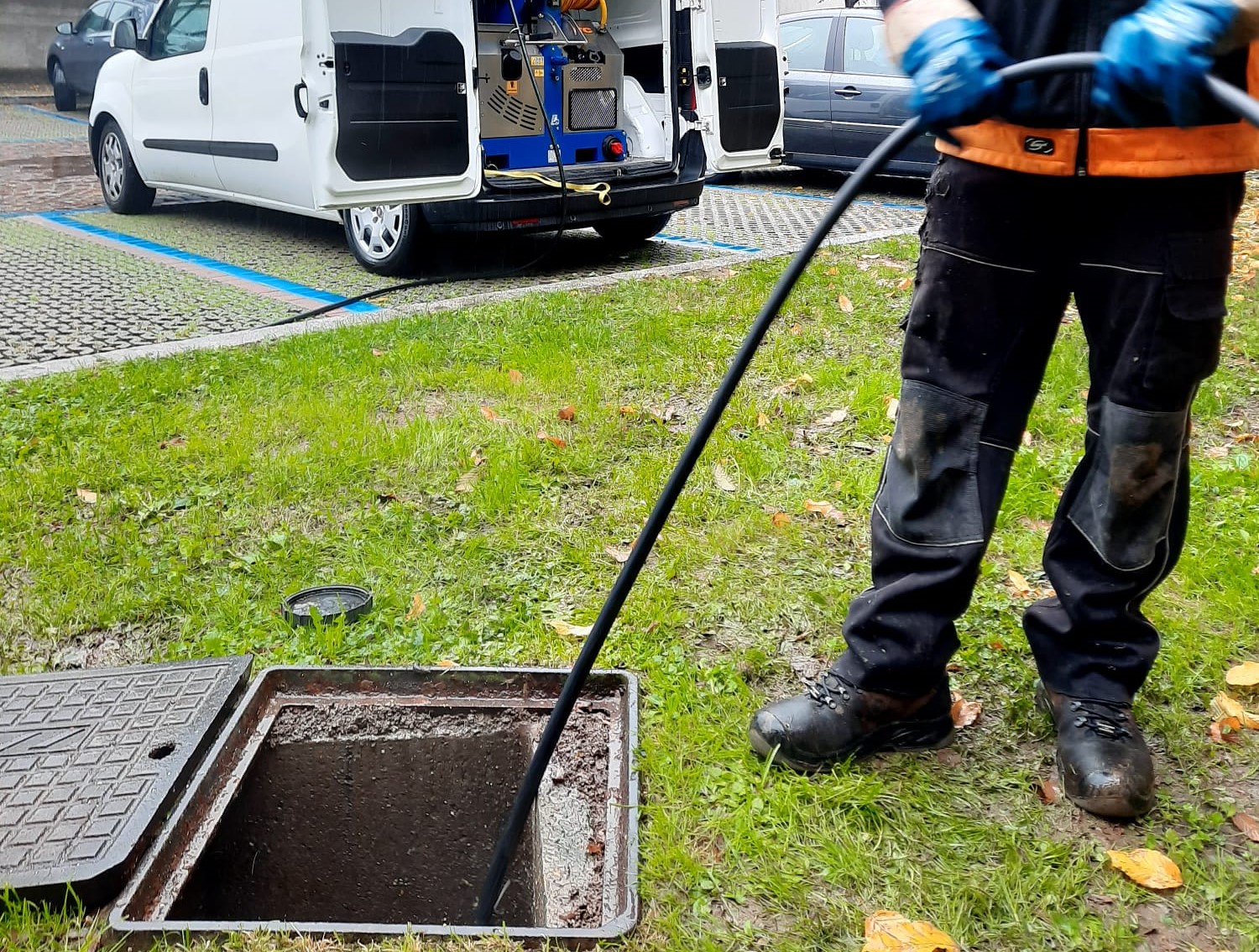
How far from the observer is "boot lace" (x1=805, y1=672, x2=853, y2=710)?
2184 mm

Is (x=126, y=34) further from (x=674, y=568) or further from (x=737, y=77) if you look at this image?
(x=674, y=568)

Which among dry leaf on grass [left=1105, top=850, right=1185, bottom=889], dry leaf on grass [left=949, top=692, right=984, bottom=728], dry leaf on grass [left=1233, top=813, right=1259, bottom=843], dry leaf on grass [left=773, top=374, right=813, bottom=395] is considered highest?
dry leaf on grass [left=773, top=374, right=813, bottom=395]

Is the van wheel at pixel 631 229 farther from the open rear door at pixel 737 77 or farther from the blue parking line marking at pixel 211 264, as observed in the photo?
the blue parking line marking at pixel 211 264

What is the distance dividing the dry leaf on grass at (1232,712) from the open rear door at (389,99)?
4.68m

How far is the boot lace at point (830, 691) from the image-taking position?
218cm

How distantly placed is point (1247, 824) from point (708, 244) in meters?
6.37

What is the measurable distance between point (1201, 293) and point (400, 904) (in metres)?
2.05

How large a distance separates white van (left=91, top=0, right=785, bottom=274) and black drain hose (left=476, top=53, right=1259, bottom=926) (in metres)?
4.35

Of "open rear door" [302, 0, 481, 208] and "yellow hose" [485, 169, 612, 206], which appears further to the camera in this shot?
"yellow hose" [485, 169, 612, 206]

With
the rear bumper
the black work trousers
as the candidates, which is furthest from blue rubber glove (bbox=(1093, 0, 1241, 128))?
the rear bumper

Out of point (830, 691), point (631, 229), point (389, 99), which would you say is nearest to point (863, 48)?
point (631, 229)

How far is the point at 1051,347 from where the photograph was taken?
2.03 meters

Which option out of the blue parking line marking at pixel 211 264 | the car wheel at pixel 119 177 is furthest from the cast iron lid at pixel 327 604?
the car wheel at pixel 119 177

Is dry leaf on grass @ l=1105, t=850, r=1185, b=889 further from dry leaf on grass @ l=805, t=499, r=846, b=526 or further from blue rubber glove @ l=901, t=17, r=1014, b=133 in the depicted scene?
dry leaf on grass @ l=805, t=499, r=846, b=526
